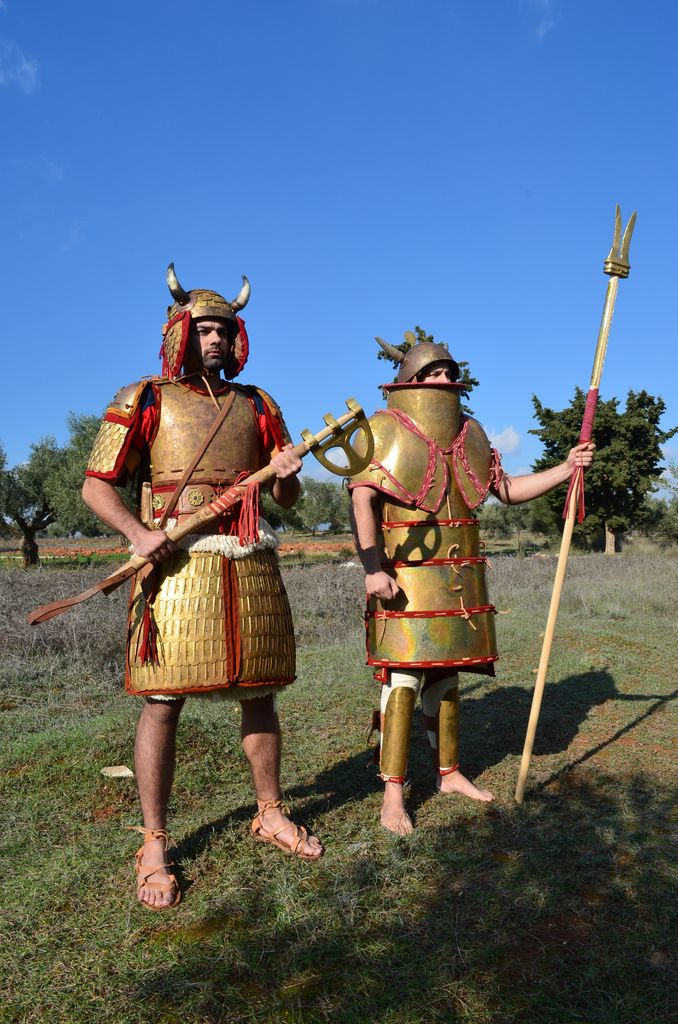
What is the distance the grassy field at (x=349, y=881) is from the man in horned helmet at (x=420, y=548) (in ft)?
1.44

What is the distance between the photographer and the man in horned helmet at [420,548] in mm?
3412

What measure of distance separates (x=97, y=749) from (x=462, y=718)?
2.52 meters

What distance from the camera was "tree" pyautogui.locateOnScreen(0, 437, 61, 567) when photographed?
26609mm

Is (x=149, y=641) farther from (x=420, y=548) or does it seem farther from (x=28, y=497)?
(x=28, y=497)

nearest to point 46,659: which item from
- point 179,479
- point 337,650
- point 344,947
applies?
point 337,650

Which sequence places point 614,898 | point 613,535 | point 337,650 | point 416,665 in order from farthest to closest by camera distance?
point 613,535
point 337,650
point 416,665
point 614,898

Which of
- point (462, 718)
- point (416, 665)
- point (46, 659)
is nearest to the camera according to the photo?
point (416, 665)

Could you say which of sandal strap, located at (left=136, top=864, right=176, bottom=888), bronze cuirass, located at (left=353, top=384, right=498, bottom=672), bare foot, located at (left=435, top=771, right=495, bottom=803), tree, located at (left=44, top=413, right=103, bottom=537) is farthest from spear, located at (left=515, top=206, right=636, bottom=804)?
tree, located at (left=44, top=413, right=103, bottom=537)

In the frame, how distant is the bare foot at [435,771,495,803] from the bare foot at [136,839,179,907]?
151 cm

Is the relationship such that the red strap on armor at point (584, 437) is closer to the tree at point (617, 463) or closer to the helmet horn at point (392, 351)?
the helmet horn at point (392, 351)

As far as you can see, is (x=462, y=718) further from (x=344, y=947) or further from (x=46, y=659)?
(x=46, y=659)

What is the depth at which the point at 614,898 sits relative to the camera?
103 inches

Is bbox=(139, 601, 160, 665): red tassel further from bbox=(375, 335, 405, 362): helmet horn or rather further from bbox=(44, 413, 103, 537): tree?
bbox=(44, 413, 103, 537): tree

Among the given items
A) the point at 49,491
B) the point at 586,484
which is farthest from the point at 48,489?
the point at 586,484
